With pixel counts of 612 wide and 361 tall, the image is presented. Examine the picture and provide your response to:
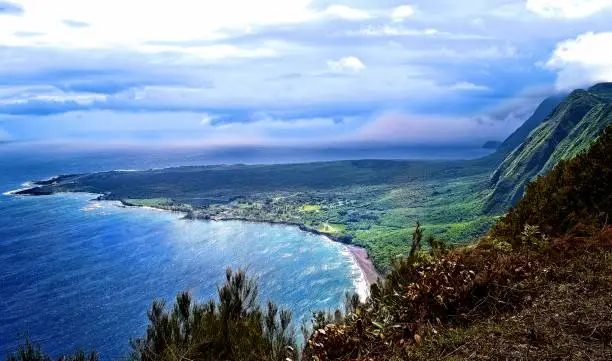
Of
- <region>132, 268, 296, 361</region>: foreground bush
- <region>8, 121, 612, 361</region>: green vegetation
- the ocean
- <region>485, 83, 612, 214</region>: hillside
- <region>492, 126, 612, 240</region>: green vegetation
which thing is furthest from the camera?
<region>485, 83, 612, 214</region>: hillside

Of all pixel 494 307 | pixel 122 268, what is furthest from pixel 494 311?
pixel 122 268

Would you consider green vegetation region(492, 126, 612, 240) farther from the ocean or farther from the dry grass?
the ocean

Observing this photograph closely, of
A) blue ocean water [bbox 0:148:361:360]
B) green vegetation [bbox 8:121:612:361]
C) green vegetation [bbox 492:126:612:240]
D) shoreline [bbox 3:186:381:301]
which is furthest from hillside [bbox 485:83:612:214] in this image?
green vegetation [bbox 8:121:612:361]

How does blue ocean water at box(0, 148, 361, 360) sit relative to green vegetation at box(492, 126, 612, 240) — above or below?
below

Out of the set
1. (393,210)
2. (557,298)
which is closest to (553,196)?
(557,298)

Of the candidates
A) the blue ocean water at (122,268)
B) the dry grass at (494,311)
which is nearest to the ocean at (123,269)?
the blue ocean water at (122,268)

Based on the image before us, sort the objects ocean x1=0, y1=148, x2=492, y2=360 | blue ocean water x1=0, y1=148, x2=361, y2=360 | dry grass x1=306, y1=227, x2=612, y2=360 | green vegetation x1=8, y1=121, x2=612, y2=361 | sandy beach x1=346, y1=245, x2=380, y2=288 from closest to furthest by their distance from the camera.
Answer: dry grass x1=306, y1=227, x2=612, y2=360 → green vegetation x1=8, y1=121, x2=612, y2=361 → ocean x1=0, y1=148, x2=492, y2=360 → blue ocean water x1=0, y1=148, x2=361, y2=360 → sandy beach x1=346, y1=245, x2=380, y2=288

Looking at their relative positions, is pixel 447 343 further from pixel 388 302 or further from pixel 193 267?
pixel 193 267
